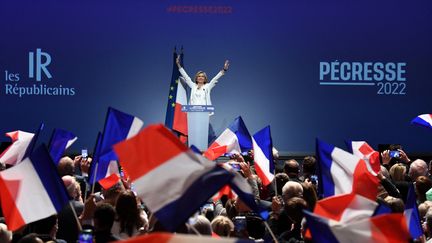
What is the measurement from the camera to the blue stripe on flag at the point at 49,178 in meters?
5.40

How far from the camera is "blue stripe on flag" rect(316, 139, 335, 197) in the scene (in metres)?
6.23

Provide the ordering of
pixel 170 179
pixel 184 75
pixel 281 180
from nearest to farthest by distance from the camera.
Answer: pixel 170 179 → pixel 281 180 → pixel 184 75

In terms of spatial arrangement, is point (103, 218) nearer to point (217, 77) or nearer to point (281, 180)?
point (281, 180)

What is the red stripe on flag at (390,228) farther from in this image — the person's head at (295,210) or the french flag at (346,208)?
the person's head at (295,210)

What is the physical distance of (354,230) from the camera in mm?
4266

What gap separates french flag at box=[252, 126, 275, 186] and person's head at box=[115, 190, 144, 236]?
2.54 m

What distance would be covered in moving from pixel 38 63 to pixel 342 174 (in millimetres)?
10972

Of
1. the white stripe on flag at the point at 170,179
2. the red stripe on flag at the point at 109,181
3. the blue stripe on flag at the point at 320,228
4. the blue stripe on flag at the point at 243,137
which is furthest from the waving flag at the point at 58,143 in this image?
the blue stripe on flag at the point at 320,228

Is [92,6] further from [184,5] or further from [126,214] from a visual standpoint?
[126,214]

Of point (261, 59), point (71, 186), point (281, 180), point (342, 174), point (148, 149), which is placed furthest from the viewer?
point (261, 59)

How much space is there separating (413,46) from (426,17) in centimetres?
60

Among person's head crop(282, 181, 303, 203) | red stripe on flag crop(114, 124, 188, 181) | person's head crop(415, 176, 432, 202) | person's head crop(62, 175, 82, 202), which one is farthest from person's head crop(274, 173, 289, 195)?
red stripe on flag crop(114, 124, 188, 181)

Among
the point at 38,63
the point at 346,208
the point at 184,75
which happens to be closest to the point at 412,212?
the point at 346,208

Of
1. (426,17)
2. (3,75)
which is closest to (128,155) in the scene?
(3,75)
